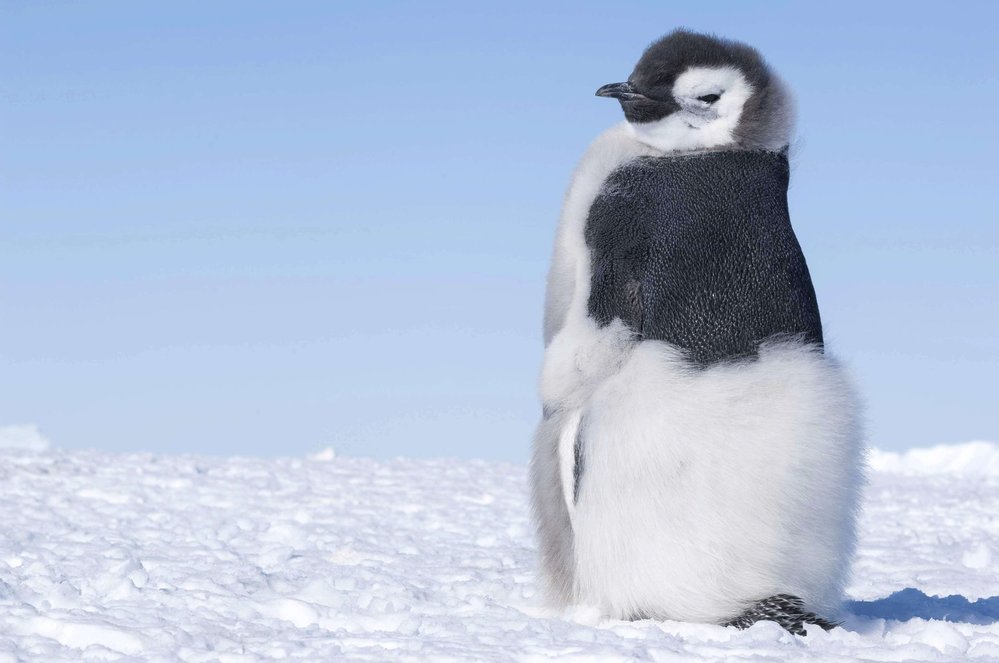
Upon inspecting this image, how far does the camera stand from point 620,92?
8.73ft

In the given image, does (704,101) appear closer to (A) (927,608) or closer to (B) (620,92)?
(B) (620,92)

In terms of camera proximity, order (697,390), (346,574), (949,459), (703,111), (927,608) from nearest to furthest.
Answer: (697,390) < (703,111) < (927,608) < (346,574) < (949,459)

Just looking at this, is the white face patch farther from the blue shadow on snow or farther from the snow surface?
the blue shadow on snow

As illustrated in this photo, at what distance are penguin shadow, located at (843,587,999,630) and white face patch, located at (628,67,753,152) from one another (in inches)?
48.8

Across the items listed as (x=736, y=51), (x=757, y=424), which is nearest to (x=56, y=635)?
(x=757, y=424)

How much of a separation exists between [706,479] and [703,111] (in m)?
0.86

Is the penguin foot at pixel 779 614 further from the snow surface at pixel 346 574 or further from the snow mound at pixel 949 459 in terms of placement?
the snow mound at pixel 949 459

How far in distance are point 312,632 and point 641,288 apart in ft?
3.49

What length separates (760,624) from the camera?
2.43m

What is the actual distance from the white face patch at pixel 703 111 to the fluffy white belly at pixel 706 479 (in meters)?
0.52

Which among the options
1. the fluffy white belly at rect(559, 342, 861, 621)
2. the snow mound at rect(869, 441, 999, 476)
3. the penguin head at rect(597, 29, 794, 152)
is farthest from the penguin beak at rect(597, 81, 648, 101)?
the snow mound at rect(869, 441, 999, 476)

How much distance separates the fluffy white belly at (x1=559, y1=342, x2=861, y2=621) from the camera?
2.40m

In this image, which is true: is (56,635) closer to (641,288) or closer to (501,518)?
(641,288)

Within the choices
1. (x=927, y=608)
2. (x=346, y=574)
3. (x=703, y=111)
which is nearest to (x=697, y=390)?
(x=703, y=111)
